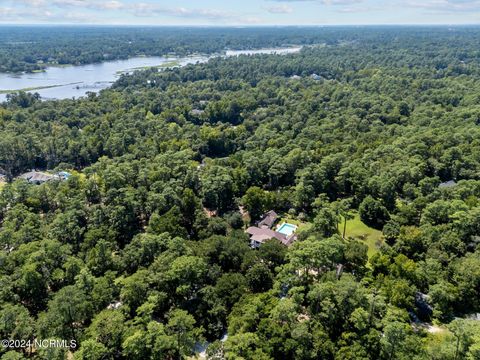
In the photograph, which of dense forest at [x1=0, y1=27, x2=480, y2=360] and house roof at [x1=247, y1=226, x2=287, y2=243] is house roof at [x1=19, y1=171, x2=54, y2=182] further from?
house roof at [x1=247, y1=226, x2=287, y2=243]

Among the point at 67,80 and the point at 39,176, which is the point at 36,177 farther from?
the point at 67,80

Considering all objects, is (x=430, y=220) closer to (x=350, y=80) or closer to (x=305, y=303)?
(x=305, y=303)

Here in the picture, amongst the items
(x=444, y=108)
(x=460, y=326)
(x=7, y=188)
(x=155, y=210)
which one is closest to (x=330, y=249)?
(x=460, y=326)

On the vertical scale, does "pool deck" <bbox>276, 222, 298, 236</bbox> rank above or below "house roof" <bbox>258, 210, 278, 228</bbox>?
below

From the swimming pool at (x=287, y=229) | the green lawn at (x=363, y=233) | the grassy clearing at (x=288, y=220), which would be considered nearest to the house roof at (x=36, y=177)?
the grassy clearing at (x=288, y=220)

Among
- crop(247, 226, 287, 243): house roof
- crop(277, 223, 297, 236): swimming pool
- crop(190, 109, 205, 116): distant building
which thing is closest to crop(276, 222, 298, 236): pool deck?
crop(277, 223, 297, 236): swimming pool

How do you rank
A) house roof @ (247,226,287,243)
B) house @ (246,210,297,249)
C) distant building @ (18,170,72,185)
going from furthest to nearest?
1. distant building @ (18,170,72,185)
2. house roof @ (247,226,287,243)
3. house @ (246,210,297,249)

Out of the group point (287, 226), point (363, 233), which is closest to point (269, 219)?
point (287, 226)

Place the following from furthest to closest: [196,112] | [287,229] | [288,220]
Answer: [196,112], [288,220], [287,229]
